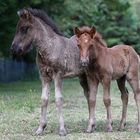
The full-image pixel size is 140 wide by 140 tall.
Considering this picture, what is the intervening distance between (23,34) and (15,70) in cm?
2452

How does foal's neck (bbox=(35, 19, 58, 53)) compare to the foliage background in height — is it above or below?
below

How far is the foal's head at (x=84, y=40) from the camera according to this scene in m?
9.88

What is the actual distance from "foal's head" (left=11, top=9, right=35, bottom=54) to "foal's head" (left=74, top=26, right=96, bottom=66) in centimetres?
89

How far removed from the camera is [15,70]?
34594mm

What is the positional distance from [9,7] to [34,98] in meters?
6.92

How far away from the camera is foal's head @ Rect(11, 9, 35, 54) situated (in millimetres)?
10141

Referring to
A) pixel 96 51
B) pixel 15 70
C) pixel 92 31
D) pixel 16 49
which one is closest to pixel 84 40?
pixel 92 31

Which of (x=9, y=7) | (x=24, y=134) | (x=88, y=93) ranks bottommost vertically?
(x=24, y=134)

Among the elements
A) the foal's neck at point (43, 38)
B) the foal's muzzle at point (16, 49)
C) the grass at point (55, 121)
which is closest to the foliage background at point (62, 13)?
the grass at point (55, 121)

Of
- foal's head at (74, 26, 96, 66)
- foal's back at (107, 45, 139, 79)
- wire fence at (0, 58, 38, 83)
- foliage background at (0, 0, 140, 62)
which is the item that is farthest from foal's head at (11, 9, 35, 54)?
wire fence at (0, 58, 38, 83)

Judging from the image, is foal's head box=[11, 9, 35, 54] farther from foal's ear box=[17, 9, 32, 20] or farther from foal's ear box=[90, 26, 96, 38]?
foal's ear box=[90, 26, 96, 38]

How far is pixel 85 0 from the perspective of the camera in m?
27.0

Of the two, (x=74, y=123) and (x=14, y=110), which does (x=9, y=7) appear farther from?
(x=74, y=123)

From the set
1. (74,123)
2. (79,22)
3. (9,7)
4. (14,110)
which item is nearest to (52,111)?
(14,110)
